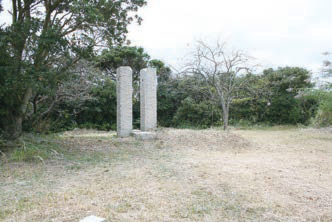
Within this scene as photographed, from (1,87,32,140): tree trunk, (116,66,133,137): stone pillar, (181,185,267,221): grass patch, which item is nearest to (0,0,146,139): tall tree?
(1,87,32,140): tree trunk

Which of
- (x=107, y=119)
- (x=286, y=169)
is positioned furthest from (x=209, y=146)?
(x=107, y=119)

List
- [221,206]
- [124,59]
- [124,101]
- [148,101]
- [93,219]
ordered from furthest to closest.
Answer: [124,59] < [148,101] < [124,101] < [221,206] < [93,219]

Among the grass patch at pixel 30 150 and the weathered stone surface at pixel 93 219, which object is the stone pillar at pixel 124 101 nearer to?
the grass patch at pixel 30 150

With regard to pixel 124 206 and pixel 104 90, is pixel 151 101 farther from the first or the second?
pixel 124 206

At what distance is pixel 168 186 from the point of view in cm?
329

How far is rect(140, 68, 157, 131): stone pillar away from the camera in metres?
8.54

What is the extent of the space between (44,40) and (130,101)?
411 centimetres

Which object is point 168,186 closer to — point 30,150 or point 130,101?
point 30,150

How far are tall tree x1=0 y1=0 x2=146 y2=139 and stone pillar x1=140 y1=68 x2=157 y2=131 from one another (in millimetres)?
2685

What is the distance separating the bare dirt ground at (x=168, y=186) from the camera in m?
2.49

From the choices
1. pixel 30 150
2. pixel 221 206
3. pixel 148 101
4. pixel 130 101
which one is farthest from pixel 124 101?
pixel 221 206

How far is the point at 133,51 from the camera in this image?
13617 mm

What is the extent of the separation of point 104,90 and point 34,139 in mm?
6621

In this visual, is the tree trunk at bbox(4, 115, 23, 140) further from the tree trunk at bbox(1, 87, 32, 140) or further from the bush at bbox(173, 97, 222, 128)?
the bush at bbox(173, 97, 222, 128)
